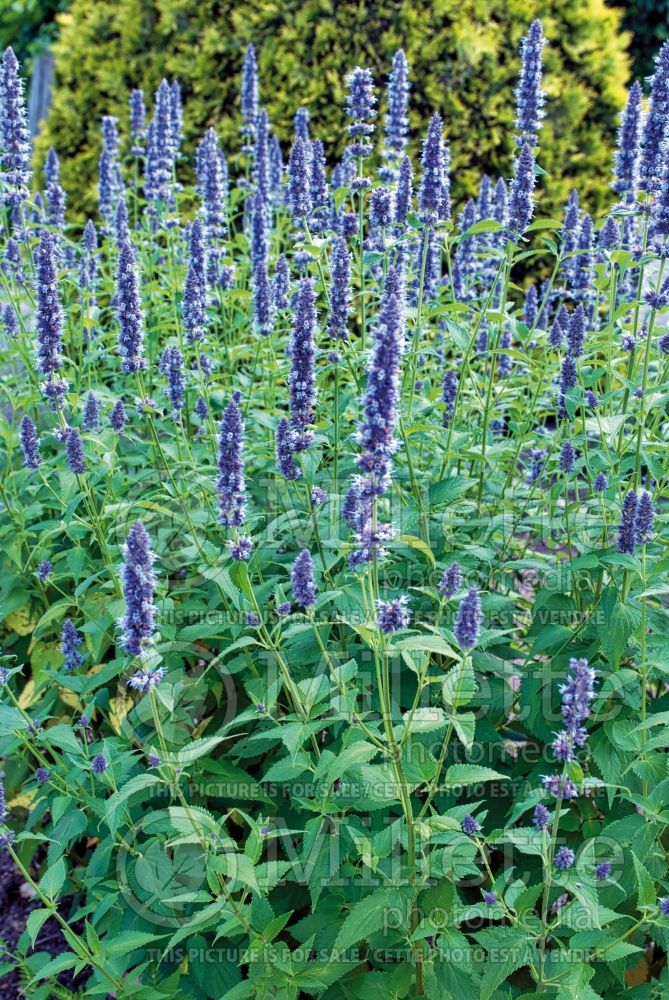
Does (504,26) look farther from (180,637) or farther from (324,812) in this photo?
(324,812)

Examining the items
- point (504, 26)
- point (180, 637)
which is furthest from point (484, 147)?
point (180, 637)

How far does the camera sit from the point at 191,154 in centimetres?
936

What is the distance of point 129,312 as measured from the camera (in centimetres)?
369

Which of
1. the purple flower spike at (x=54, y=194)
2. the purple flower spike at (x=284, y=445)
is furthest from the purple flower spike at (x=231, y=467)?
the purple flower spike at (x=54, y=194)

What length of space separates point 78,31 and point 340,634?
28.0ft

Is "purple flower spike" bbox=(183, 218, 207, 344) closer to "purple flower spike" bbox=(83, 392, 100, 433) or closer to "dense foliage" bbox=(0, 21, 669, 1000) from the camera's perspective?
"dense foliage" bbox=(0, 21, 669, 1000)

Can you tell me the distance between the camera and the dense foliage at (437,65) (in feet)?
29.1

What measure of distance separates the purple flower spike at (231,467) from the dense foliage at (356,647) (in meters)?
0.01

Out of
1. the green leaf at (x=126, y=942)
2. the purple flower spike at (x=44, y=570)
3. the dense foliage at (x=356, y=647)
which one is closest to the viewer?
the dense foliage at (x=356, y=647)

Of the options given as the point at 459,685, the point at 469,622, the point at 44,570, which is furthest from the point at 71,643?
the point at 469,622

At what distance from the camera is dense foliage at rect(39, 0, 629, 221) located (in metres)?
8.87

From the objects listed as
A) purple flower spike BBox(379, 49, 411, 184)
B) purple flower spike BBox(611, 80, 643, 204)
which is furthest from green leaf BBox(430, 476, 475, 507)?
purple flower spike BBox(379, 49, 411, 184)

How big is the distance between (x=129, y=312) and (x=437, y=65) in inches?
259

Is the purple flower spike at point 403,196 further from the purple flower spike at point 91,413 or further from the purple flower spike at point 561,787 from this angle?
the purple flower spike at point 561,787
